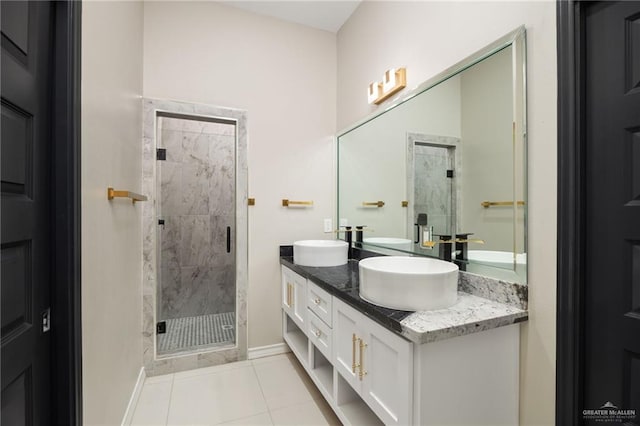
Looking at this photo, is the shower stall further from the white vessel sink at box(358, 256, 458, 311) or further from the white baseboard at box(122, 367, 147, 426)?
the white vessel sink at box(358, 256, 458, 311)

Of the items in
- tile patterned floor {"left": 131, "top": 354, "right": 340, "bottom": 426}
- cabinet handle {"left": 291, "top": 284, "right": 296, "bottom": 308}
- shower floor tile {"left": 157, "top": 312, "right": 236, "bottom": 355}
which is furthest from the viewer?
shower floor tile {"left": 157, "top": 312, "right": 236, "bottom": 355}

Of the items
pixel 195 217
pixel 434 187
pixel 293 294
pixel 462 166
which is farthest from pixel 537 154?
pixel 195 217

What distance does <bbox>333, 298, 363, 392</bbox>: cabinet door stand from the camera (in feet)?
4.47

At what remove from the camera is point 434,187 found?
1.70 m

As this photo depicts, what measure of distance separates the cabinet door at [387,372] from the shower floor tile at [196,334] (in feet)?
5.45

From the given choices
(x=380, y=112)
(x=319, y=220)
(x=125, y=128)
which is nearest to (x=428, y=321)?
(x=380, y=112)

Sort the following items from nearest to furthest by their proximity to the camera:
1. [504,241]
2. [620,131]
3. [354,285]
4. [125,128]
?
[620,131]
[504,241]
[354,285]
[125,128]

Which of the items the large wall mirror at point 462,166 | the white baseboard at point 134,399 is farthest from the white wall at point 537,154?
the white baseboard at point 134,399

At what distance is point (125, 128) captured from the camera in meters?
1.72

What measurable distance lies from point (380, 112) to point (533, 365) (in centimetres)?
172

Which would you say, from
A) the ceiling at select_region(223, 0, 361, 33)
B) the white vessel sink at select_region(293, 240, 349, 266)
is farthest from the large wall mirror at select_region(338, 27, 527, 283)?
the ceiling at select_region(223, 0, 361, 33)

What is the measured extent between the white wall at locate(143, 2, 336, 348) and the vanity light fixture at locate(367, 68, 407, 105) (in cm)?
68

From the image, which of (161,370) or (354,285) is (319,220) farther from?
(161,370)

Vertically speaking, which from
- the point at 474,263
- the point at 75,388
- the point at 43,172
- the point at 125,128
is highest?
the point at 125,128
